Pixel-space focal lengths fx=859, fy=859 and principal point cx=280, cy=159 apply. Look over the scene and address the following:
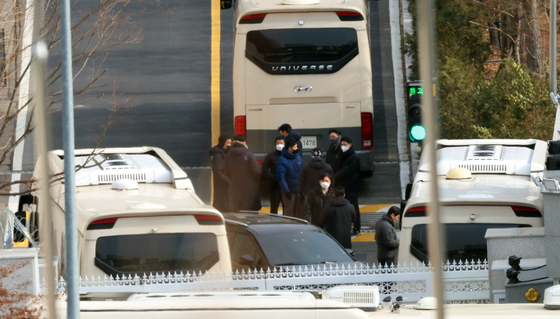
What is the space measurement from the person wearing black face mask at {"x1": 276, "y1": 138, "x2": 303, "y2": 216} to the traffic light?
177cm

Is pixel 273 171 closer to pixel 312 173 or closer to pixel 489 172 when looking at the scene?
pixel 312 173

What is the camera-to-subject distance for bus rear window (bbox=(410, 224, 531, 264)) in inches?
326

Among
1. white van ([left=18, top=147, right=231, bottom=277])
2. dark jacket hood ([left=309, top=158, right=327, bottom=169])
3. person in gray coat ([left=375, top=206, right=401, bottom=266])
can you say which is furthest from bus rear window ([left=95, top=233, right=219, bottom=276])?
dark jacket hood ([left=309, top=158, right=327, bottom=169])

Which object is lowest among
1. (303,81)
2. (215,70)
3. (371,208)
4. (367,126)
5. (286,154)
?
(371,208)

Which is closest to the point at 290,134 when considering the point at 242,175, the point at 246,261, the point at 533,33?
the point at 242,175

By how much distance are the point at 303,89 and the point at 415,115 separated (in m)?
3.77

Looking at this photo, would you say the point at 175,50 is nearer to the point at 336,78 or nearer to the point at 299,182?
the point at 336,78

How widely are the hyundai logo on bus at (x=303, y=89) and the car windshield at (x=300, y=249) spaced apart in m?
7.03

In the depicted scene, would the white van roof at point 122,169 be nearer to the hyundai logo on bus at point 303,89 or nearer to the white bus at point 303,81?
the white bus at point 303,81

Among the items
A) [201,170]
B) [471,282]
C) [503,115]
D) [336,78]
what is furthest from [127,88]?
[471,282]

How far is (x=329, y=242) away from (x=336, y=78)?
23.5 feet

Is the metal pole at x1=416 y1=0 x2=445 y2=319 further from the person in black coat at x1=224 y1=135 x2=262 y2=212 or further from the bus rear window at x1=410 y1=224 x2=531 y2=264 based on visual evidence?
the person in black coat at x1=224 y1=135 x2=262 y2=212

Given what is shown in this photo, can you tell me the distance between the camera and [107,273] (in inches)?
299

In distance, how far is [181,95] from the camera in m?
24.7
